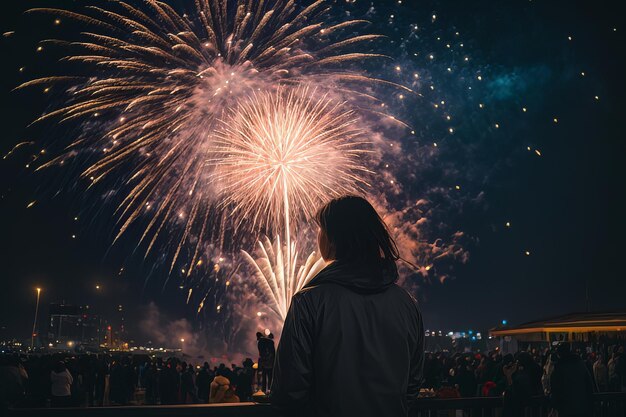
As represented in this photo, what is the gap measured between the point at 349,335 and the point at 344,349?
64 millimetres

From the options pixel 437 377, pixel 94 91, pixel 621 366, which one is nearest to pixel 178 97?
pixel 94 91

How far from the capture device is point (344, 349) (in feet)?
8.64

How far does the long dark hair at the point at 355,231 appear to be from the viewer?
284cm

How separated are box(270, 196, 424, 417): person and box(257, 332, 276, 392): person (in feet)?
29.0

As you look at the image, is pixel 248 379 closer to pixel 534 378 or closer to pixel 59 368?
pixel 59 368

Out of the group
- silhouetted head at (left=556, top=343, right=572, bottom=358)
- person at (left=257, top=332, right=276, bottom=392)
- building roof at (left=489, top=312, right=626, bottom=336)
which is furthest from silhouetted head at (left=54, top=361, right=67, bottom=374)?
building roof at (left=489, top=312, right=626, bottom=336)

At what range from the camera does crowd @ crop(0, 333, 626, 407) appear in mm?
8164

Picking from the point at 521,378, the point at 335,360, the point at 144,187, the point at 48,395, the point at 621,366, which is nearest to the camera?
the point at 335,360

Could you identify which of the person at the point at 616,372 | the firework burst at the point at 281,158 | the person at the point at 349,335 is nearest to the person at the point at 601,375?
the person at the point at 616,372

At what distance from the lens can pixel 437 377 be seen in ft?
60.0

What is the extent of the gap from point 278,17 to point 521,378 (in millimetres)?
18861

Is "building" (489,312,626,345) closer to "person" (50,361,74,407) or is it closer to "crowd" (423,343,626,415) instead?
"crowd" (423,343,626,415)

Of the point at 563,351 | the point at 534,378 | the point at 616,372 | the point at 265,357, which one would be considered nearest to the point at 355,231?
the point at 563,351

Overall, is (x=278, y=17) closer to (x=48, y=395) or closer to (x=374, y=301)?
(x=48, y=395)
